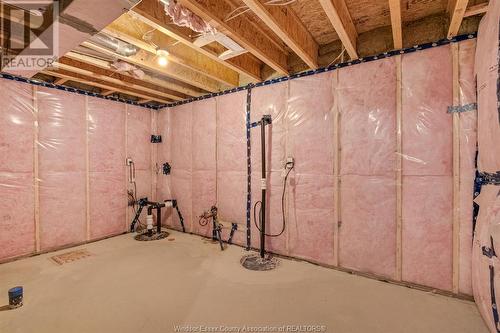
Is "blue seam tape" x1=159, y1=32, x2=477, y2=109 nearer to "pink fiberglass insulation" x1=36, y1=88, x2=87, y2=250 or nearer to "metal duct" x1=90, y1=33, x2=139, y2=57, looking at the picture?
"metal duct" x1=90, y1=33, x2=139, y2=57

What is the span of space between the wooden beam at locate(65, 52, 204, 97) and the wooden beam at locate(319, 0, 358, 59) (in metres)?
2.57

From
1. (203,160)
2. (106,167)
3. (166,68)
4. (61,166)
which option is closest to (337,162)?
(203,160)

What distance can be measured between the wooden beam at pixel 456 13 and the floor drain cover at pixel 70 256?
4.93 metres

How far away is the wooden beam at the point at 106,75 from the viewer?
3018mm

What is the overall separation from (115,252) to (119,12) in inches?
127

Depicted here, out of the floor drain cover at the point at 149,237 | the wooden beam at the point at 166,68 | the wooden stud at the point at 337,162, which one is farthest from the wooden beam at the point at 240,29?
the floor drain cover at the point at 149,237

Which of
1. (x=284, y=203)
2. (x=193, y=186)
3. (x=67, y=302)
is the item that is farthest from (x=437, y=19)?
(x=67, y=302)

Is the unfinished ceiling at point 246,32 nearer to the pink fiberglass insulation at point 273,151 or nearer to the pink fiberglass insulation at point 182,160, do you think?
the pink fiberglass insulation at point 273,151

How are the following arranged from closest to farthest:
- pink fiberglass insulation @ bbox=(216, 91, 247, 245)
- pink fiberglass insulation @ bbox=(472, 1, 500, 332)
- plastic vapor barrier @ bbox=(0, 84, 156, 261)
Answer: pink fiberglass insulation @ bbox=(472, 1, 500, 332)
plastic vapor barrier @ bbox=(0, 84, 156, 261)
pink fiberglass insulation @ bbox=(216, 91, 247, 245)

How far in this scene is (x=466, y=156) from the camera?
7.60 ft

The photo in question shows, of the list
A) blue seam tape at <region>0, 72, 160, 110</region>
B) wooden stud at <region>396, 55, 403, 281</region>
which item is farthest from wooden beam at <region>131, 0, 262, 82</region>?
blue seam tape at <region>0, 72, 160, 110</region>

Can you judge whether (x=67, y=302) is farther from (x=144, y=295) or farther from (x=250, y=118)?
(x=250, y=118)

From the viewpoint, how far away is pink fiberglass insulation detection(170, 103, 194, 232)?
4.52 metres

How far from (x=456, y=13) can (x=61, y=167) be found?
16.8 feet
